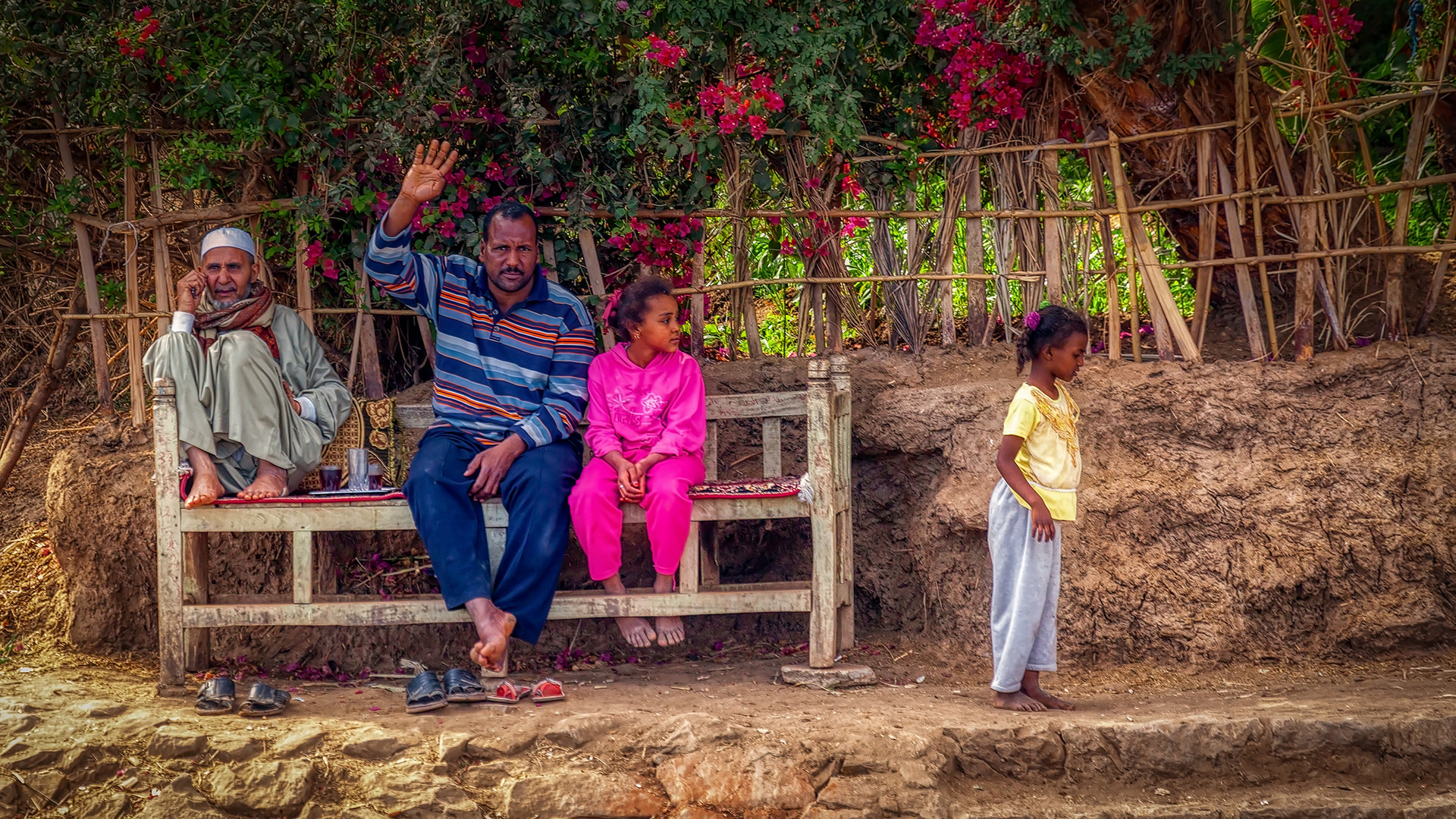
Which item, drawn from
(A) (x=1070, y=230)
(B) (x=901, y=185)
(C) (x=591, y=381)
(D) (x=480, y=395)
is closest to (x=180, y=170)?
(D) (x=480, y=395)

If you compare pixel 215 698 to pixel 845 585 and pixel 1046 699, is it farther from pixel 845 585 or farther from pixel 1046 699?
pixel 1046 699

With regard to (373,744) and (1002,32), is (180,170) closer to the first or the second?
(373,744)

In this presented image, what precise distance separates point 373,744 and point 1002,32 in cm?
376

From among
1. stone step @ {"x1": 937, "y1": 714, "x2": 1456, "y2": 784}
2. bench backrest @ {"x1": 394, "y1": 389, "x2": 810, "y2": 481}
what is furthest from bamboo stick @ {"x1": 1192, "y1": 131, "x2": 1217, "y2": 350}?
stone step @ {"x1": 937, "y1": 714, "x2": 1456, "y2": 784}

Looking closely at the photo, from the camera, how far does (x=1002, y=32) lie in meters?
5.00

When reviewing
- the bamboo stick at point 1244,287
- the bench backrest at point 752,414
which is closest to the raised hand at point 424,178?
the bench backrest at point 752,414

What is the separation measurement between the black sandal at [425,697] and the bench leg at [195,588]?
0.93m

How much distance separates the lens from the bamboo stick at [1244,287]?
196 inches

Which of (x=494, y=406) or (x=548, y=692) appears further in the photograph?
(x=494, y=406)

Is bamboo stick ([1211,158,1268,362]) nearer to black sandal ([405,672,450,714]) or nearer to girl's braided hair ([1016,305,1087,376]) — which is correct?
girl's braided hair ([1016,305,1087,376])

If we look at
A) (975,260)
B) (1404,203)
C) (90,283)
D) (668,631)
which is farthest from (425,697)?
(1404,203)

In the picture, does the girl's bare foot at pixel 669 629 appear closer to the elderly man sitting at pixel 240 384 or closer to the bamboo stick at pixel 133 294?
the elderly man sitting at pixel 240 384

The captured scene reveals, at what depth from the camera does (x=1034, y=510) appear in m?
3.85

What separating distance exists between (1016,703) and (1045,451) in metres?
0.87
